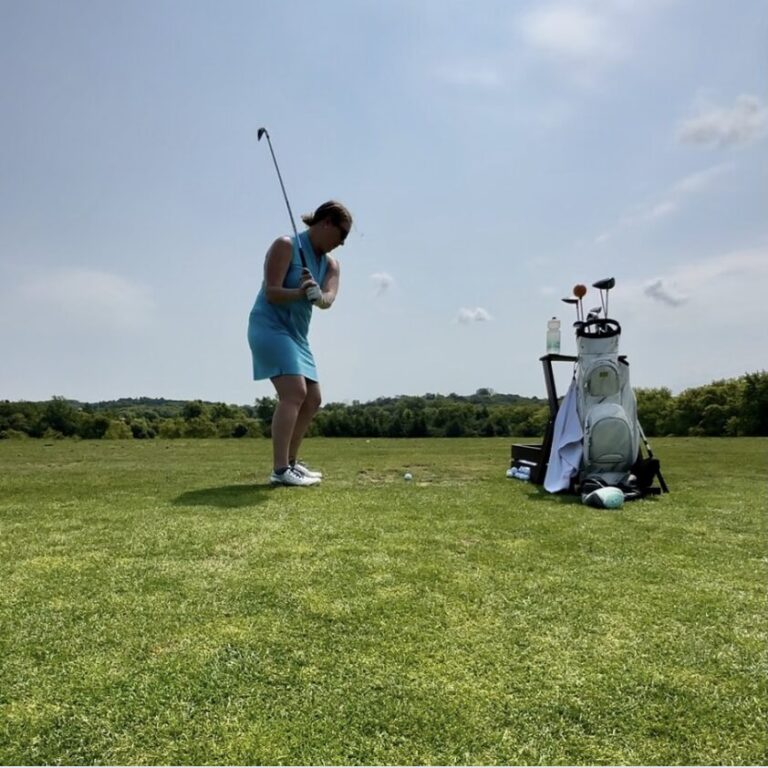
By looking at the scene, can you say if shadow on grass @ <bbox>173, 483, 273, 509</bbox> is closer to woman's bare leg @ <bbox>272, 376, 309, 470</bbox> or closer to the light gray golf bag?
woman's bare leg @ <bbox>272, 376, 309, 470</bbox>

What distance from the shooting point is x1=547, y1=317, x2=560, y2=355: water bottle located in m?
5.29

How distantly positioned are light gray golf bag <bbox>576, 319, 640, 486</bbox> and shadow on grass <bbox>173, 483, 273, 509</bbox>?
242cm

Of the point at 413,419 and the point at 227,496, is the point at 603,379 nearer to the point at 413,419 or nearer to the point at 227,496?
the point at 227,496

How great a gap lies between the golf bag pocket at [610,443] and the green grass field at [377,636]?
1.20m

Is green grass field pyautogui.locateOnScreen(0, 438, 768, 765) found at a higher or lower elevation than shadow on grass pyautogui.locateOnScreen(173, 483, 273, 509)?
lower

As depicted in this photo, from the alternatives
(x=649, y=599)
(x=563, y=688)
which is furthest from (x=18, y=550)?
(x=649, y=599)

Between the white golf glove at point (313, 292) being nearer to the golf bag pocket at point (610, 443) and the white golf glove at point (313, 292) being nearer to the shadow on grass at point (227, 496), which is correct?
the shadow on grass at point (227, 496)

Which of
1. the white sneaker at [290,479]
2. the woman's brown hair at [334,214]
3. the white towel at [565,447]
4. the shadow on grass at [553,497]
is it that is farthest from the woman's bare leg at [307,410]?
the white towel at [565,447]

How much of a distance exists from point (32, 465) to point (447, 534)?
16.0ft

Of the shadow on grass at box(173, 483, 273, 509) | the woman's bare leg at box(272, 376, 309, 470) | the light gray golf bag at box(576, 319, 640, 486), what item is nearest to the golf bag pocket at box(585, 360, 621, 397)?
the light gray golf bag at box(576, 319, 640, 486)

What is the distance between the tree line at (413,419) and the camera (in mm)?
19938

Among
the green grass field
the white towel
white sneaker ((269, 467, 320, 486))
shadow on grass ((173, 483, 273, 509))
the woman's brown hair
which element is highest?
the woman's brown hair

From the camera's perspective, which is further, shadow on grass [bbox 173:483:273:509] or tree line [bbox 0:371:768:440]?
tree line [bbox 0:371:768:440]

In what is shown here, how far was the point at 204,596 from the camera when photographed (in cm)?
200
